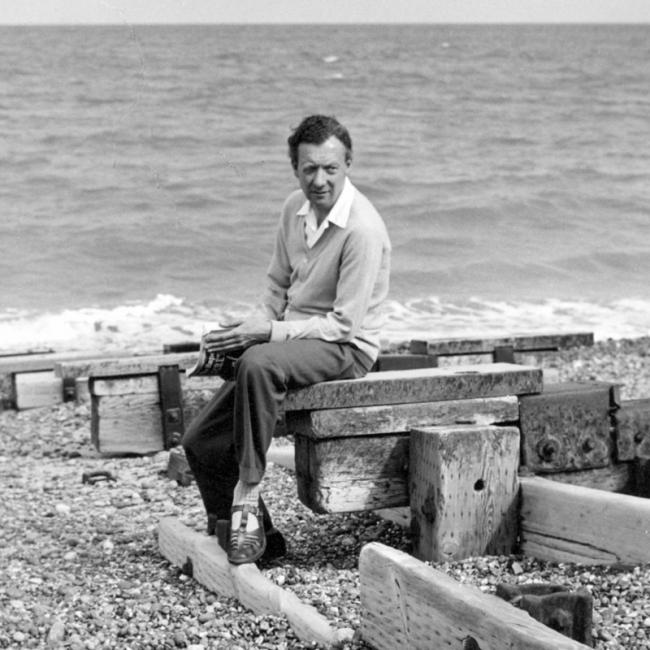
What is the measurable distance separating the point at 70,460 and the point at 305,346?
304cm

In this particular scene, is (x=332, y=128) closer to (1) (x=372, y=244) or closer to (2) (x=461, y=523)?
(1) (x=372, y=244)

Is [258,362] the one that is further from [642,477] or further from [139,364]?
[139,364]

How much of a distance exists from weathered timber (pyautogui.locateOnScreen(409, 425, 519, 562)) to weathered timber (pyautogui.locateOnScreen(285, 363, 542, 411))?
18 centimetres

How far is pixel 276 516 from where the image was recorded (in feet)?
17.8

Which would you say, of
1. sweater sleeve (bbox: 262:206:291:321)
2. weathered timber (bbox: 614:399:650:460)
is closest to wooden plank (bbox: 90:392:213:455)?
sweater sleeve (bbox: 262:206:291:321)

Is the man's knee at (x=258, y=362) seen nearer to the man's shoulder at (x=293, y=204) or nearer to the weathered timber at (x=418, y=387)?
the weathered timber at (x=418, y=387)

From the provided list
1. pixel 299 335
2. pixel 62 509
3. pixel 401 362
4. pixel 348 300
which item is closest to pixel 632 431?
pixel 348 300

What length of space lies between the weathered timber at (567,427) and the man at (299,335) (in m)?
0.67

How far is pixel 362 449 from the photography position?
4.61 metres

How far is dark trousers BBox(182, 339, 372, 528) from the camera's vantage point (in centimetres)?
438

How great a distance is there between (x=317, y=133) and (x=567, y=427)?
4.85ft

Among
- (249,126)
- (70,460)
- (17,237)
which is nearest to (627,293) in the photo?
(17,237)

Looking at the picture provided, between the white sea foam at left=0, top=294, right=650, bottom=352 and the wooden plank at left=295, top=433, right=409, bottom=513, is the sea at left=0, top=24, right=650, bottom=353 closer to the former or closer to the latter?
the white sea foam at left=0, top=294, right=650, bottom=352

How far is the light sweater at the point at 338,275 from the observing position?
4.57 meters
